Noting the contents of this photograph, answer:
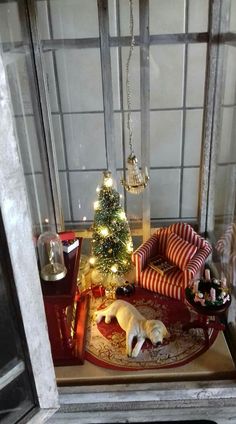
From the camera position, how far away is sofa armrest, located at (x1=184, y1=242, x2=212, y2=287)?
8.35ft

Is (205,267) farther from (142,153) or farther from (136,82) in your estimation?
(136,82)

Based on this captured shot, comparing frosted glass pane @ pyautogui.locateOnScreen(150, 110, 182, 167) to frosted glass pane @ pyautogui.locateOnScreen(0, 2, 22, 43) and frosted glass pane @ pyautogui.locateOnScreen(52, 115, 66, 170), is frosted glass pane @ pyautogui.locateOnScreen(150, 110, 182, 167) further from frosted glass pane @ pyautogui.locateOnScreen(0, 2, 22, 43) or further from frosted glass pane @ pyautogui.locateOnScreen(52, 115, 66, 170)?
frosted glass pane @ pyautogui.locateOnScreen(0, 2, 22, 43)

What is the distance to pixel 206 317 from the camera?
236 cm

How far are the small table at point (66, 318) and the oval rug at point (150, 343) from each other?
0.06m

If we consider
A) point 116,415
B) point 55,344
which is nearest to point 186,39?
point 55,344

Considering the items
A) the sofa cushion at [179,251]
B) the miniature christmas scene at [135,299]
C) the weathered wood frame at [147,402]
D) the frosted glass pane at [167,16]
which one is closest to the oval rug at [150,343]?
the miniature christmas scene at [135,299]

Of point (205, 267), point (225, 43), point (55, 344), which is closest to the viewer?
point (55, 344)

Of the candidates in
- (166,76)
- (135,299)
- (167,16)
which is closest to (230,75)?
(166,76)

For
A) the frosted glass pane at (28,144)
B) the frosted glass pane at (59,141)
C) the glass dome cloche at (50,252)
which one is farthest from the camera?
the frosted glass pane at (59,141)

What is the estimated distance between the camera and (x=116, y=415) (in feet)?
6.97

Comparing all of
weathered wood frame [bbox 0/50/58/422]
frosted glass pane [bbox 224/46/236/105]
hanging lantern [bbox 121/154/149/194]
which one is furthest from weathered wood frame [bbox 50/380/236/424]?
frosted glass pane [bbox 224/46/236/105]

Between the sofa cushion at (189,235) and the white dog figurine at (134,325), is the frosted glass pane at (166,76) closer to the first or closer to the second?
the sofa cushion at (189,235)

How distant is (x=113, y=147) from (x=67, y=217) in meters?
0.65

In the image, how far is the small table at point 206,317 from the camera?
7.29 feet
